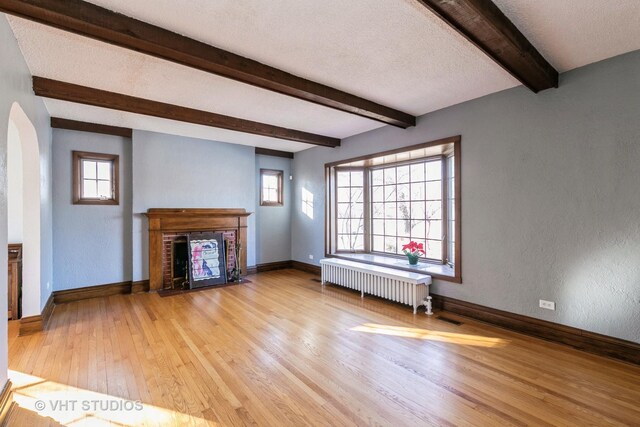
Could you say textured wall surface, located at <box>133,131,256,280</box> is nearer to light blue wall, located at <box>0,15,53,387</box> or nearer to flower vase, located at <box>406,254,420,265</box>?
light blue wall, located at <box>0,15,53,387</box>

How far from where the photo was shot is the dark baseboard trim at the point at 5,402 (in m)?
1.90

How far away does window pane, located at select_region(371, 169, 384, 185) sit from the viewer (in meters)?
5.54

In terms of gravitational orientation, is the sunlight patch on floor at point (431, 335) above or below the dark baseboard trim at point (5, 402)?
below

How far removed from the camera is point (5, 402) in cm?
196

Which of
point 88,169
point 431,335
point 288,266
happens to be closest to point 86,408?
point 431,335

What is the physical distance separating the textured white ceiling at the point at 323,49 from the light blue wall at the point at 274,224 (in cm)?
278

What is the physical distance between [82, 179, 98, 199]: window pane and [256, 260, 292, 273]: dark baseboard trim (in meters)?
3.21

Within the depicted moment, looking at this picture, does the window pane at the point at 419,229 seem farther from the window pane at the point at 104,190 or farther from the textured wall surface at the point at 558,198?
the window pane at the point at 104,190

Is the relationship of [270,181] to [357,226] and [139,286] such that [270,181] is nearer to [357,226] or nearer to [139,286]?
[357,226]

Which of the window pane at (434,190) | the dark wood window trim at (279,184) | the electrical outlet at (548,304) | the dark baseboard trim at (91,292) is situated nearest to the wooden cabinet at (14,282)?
the dark baseboard trim at (91,292)

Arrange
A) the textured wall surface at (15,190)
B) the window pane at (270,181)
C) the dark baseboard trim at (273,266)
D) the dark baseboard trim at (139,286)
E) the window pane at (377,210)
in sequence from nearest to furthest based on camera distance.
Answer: the textured wall surface at (15,190), the dark baseboard trim at (139,286), the window pane at (377,210), the dark baseboard trim at (273,266), the window pane at (270,181)

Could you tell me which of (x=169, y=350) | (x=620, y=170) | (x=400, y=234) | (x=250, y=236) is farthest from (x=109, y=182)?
(x=620, y=170)

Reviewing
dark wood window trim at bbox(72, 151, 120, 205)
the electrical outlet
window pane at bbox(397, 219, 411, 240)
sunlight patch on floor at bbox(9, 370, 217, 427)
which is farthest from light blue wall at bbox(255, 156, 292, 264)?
the electrical outlet

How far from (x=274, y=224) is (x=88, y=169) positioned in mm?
3463
